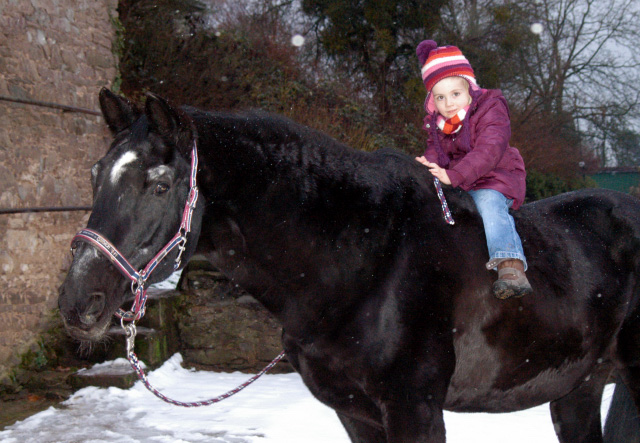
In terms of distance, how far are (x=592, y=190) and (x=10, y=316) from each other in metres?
5.94

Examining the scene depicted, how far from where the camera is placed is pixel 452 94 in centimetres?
270

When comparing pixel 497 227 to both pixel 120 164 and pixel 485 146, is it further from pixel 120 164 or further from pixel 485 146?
pixel 120 164

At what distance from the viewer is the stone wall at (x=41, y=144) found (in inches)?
241

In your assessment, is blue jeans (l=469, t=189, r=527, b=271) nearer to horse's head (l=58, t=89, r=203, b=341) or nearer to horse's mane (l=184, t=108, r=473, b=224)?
horse's mane (l=184, t=108, r=473, b=224)

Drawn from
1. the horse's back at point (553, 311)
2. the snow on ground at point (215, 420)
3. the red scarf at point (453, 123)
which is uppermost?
the red scarf at point (453, 123)

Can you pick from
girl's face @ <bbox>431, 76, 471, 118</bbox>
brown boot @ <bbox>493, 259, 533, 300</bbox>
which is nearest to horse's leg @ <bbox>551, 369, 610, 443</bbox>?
brown boot @ <bbox>493, 259, 533, 300</bbox>

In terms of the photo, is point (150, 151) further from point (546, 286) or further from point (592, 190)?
point (592, 190)

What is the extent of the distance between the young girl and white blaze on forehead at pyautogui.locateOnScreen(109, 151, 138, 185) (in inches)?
48.1

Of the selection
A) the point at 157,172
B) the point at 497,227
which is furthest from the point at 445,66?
the point at 157,172

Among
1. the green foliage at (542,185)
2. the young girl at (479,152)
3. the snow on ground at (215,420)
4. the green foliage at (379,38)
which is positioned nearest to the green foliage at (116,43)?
the snow on ground at (215,420)

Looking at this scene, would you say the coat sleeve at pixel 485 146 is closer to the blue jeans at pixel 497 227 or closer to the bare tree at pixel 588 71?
the blue jeans at pixel 497 227

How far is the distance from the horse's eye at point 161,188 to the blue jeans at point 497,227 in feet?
4.31

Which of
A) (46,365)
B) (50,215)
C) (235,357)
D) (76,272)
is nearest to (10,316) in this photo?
(46,365)

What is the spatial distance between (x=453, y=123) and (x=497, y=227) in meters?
0.60
